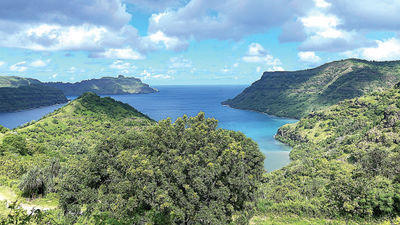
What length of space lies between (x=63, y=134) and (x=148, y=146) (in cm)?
10634

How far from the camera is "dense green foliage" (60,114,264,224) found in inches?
976

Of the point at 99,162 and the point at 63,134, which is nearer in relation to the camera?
the point at 99,162

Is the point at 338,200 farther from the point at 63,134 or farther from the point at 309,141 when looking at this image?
the point at 309,141

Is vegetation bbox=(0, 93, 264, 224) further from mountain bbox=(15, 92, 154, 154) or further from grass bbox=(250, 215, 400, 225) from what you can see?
mountain bbox=(15, 92, 154, 154)

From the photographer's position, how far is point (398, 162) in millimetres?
54500

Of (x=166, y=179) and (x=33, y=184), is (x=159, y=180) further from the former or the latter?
(x=33, y=184)

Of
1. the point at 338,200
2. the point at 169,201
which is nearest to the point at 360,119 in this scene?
the point at 338,200

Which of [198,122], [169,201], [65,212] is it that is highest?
[198,122]

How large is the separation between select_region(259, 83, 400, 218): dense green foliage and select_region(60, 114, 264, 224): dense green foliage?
12.8m

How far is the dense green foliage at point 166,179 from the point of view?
24781 millimetres

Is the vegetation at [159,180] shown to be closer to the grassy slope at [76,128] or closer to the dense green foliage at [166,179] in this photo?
the dense green foliage at [166,179]

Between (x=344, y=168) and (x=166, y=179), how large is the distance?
68460 millimetres

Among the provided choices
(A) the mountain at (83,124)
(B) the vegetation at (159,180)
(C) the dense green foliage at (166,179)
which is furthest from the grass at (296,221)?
(A) the mountain at (83,124)

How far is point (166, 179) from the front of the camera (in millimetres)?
25984
